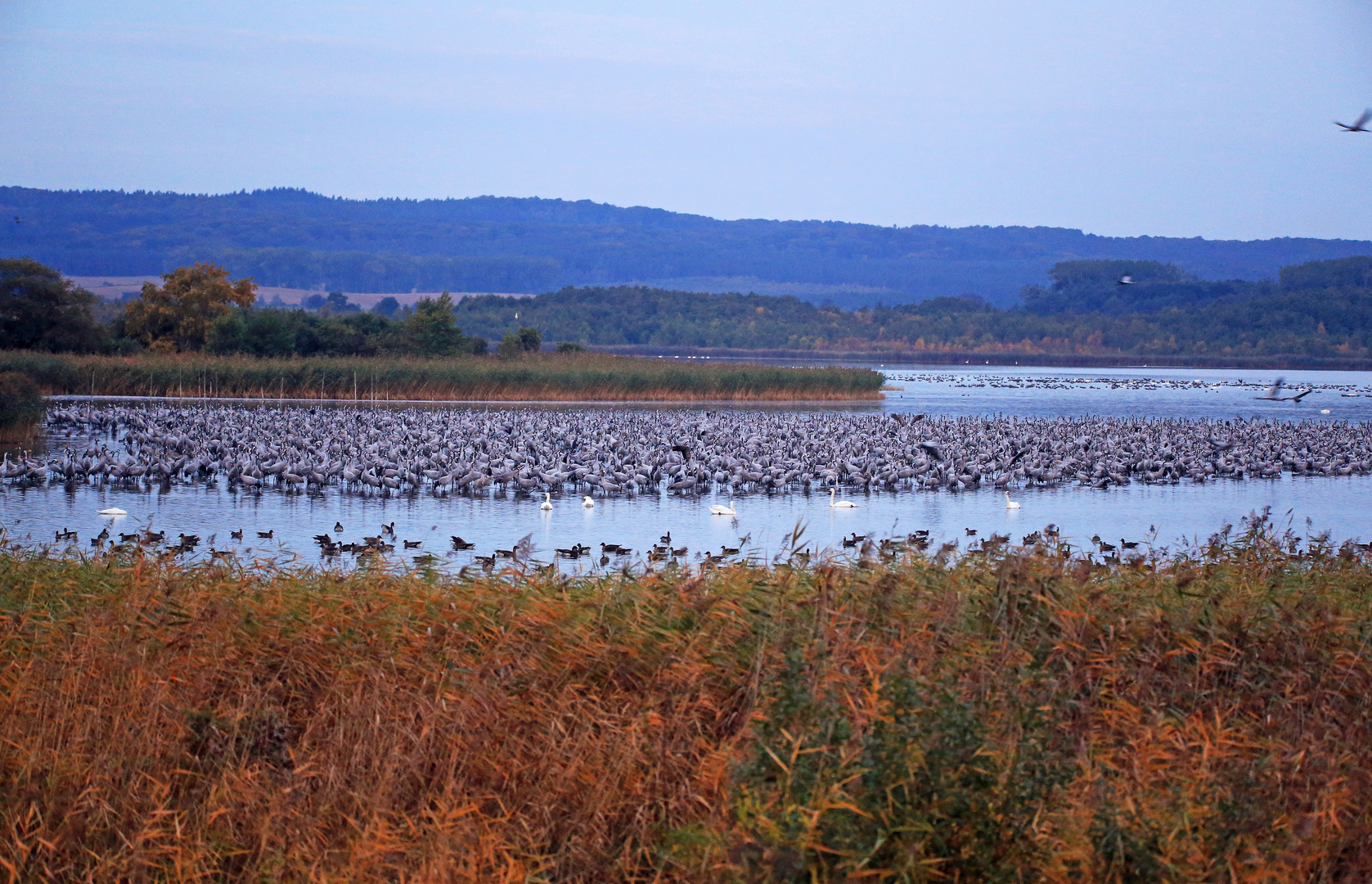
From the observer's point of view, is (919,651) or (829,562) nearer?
(919,651)

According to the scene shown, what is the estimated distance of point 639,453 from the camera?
2334 centimetres

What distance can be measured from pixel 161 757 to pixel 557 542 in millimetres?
8820

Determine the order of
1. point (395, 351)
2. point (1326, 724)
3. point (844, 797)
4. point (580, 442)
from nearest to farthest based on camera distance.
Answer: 1. point (844, 797)
2. point (1326, 724)
3. point (580, 442)
4. point (395, 351)

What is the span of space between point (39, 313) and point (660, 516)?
43383 mm

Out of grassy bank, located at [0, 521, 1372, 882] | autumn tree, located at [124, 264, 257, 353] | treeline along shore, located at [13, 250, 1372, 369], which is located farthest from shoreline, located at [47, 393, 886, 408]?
treeline along shore, located at [13, 250, 1372, 369]

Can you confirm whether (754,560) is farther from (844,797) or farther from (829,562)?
(844,797)

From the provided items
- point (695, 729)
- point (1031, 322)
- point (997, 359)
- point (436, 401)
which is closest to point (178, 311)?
point (436, 401)

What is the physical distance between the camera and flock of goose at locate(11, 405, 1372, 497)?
2020cm

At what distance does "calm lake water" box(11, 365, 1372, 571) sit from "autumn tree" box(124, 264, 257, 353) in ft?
135

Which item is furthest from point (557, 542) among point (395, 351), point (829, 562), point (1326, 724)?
point (395, 351)

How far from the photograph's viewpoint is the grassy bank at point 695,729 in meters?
4.31

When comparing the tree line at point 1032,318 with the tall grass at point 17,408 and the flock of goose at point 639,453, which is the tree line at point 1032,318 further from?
the tall grass at point 17,408

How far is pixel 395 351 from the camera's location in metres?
55.4

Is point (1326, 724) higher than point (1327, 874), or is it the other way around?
point (1326, 724)
